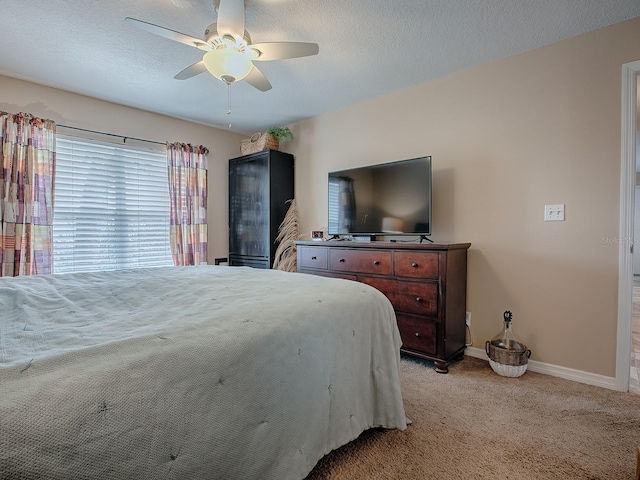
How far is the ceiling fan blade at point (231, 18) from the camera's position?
164 centimetres

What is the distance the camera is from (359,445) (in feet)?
4.69

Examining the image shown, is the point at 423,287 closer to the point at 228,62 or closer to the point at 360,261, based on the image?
the point at 360,261

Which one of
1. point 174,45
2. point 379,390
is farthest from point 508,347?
point 174,45

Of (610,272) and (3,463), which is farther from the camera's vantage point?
(610,272)

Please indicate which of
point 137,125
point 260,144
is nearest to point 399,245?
point 260,144

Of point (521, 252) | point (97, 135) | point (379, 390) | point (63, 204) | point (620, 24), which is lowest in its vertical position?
point (379, 390)

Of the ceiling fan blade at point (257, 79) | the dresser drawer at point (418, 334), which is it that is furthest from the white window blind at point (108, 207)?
the dresser drawer at point (418, 334)

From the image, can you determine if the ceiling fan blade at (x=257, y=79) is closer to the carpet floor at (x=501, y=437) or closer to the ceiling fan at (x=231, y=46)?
the ceiling fan at (x=231, y=46)

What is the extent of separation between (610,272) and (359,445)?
6.65ft

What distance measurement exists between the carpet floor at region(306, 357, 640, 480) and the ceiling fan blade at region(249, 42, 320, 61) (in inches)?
86.1

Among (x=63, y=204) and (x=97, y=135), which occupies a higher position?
(x=97, y=135)

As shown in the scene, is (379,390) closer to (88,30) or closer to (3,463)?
(3,463)

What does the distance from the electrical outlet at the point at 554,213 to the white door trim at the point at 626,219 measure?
31 cm

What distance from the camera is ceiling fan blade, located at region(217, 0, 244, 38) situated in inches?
64.6
